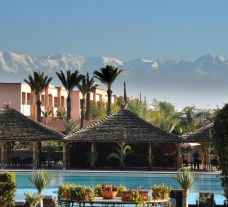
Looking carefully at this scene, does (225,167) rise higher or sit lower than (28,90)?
lower

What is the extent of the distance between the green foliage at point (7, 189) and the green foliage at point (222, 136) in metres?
6.50

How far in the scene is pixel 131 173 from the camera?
34875 mm

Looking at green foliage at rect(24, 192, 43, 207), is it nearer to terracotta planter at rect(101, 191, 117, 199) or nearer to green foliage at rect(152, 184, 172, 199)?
terracotta planter at rect(101, 191, 117, 199)

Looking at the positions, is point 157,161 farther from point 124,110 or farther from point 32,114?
point 32,114

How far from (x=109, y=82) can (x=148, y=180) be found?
794 inches

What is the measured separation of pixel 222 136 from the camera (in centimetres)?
1257

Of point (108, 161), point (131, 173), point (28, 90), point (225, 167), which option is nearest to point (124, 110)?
point (108, 161)

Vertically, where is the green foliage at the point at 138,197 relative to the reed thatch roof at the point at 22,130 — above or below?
below

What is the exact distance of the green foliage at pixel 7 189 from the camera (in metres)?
17.1

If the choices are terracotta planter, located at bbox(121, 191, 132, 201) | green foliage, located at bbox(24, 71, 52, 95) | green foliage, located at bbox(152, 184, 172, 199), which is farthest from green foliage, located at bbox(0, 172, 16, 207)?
green foliage, located at bbox(24, 71, 52, 95)

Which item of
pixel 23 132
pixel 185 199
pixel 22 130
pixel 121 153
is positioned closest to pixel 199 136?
pixel 121 153

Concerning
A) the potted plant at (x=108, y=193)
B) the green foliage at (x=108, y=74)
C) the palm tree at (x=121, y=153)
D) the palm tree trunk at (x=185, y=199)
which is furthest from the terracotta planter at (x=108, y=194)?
the green foliage at (x=108, y=74)

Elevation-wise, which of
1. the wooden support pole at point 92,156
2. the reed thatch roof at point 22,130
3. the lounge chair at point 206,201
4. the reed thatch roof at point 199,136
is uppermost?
the reed thatch roof at point 22,130

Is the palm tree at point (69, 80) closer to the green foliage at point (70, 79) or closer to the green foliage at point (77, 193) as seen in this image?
the green foliage at point (70, 79)
